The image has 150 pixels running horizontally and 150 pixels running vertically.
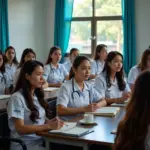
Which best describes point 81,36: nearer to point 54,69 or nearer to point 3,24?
point 3,24

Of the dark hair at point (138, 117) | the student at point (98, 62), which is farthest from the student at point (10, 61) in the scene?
the dark hair at point (138, 117)

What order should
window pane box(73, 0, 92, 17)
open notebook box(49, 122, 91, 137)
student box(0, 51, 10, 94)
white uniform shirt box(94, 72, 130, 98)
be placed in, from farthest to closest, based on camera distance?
window pane box(73, 0, 92, 17) < student box(0, 51, 10, 94) < white uniform shirt box(94, 72, 130, 98) < open notebook box(49, 122, 91, 137)

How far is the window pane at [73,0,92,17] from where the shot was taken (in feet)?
24.3

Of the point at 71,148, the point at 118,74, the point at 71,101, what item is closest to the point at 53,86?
the point at 118,74

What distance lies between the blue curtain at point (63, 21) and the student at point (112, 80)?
4.09m

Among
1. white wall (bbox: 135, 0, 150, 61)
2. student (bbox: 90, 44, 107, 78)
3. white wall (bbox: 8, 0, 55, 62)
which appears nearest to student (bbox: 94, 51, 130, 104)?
student (bbox: 90, 44, 107, 78)

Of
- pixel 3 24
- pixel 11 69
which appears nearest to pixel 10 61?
pixel 11 69

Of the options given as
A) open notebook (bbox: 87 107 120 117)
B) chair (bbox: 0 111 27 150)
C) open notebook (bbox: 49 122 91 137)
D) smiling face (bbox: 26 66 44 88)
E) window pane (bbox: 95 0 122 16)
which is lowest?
chair (bbox: 0 111 27 150)

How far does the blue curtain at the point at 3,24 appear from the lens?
20.6 feet

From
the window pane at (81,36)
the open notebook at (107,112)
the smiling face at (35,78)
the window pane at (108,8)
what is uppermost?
the window pane at (108,8)

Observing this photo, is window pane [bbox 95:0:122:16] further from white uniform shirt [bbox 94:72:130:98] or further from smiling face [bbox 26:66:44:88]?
smiling face [bbox 26:66:44:88]

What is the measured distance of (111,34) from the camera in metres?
7.30

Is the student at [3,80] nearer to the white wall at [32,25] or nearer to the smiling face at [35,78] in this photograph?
the white wall at [32,25]

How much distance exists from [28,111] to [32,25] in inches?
204
